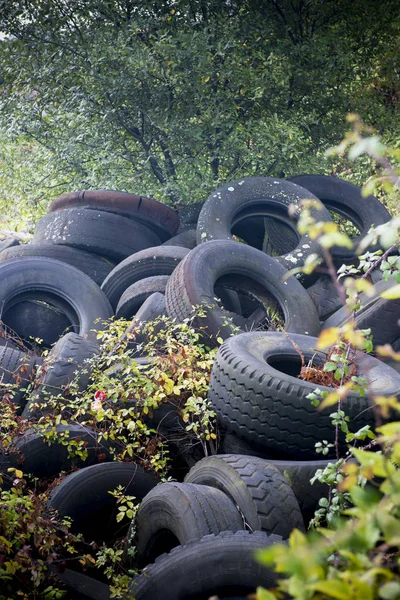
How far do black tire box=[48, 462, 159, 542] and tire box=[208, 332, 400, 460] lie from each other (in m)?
0.66

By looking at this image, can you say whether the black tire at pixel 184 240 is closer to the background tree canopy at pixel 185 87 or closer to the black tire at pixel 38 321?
the background tree canopy at pixel 185 87

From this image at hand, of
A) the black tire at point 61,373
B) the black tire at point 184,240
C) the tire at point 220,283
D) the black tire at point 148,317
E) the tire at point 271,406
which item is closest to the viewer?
the tire at point 271,406

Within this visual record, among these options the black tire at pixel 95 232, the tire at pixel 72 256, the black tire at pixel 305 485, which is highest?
the black tire at pixel 95 232

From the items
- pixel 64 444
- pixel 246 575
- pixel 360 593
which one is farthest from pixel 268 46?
pixel 360 593

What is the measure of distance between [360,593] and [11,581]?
228 cm

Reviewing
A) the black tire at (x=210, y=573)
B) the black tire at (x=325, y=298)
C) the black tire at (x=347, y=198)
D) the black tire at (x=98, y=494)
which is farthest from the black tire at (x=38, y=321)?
the black tire at (x=210, y=573)

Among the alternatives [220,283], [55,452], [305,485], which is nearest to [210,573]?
[305,485]

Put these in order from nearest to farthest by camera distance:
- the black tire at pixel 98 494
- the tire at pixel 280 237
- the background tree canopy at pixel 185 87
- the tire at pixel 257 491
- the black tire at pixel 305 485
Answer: the tire at pixel 257 491, the black tire at pixel 305 485, the black tire at pixel 98 494, the tire at pixel 280 237, the background tree canopy at pixel 185 87

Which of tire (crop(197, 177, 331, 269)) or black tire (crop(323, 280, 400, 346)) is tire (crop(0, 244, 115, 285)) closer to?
tire (crop(197, 177, 331, 269))

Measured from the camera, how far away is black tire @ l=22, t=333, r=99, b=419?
4.53 metres

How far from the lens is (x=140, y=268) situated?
277 inches

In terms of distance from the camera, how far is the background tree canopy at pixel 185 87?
30.3 ft

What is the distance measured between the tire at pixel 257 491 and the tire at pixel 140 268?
137 inches

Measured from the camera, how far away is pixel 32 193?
1034 cm
